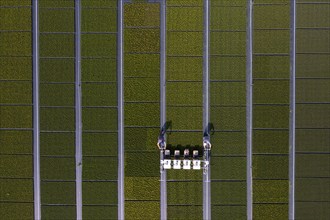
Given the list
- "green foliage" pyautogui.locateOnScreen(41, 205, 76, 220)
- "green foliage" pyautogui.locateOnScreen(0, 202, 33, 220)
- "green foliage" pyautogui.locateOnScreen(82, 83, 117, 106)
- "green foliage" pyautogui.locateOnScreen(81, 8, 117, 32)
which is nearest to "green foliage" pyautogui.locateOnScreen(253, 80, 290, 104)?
"green foliage" pyautogui.locateOnScreen(82, 83, 117, 106)

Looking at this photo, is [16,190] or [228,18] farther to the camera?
[16,190]

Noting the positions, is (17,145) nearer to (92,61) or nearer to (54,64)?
(54,64)

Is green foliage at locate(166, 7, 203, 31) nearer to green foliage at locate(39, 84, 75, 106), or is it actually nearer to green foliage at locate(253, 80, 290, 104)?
green foliage at locate(253, 80, 290, 104)

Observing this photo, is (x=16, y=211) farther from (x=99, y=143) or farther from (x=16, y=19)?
(x=16, y=19)

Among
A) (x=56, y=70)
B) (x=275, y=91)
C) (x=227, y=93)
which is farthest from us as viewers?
(x=56, y=70)

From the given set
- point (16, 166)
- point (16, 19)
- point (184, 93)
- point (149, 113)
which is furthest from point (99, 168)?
point (16, 19)

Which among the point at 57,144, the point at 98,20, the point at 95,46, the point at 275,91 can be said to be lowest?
the point at 57,144

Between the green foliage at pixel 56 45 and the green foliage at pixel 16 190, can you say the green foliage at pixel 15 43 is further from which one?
the green foliage at pixel 16 190

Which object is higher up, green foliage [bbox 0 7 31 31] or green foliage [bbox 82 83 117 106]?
green foliage [bbox 0 7 31 31]

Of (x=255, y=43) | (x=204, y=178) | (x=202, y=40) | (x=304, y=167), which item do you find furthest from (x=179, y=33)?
(x=304, y=167)

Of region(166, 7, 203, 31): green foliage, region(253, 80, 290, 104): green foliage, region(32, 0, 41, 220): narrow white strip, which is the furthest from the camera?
region(32, 0, 41, 220): narrow white strip

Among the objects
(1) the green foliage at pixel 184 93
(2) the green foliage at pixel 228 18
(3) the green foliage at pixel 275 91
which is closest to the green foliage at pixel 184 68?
(1) the green foliage at pixel 184 93
